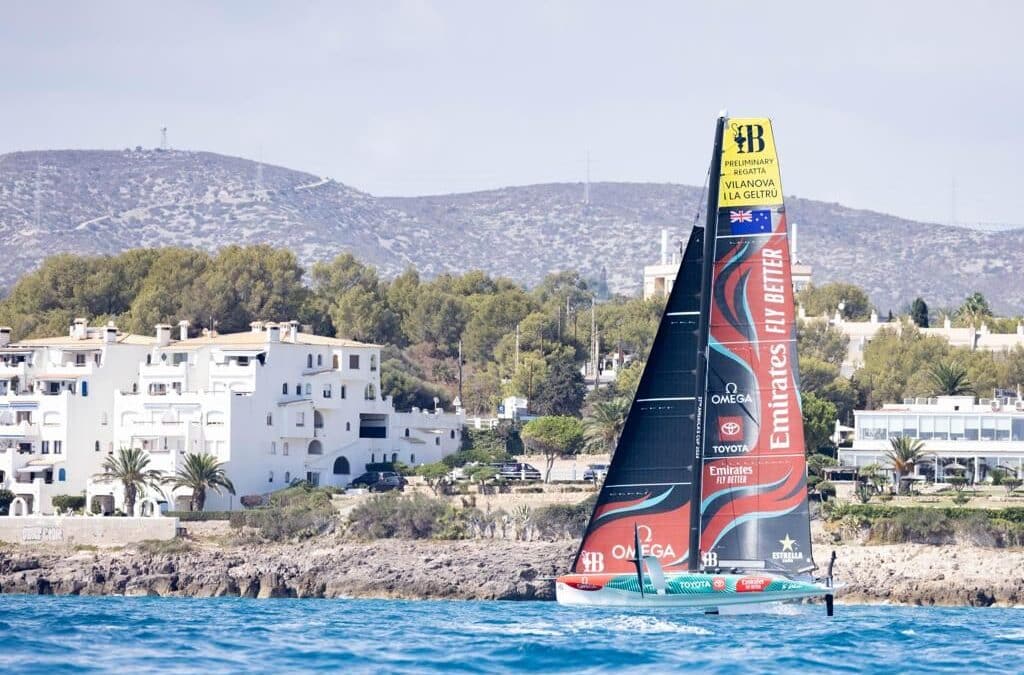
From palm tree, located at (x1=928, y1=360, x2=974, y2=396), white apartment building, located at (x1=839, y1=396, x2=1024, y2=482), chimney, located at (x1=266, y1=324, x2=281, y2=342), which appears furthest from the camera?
palm tree, located at (x1=928, y1=360, x2=974, y2=396)

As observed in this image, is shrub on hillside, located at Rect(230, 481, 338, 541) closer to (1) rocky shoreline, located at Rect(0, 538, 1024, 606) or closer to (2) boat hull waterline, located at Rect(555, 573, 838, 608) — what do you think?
(1) rocky shoreline, located at Rect(0, 538, 1024, 606)

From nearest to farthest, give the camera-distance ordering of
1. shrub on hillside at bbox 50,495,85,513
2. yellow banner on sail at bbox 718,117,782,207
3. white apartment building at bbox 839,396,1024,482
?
yellow banner on sail at bbox 718,117,782,207
shrub on hillside at bbox 50,495,85,513
white apartment building at bbox 839,396,1024,482

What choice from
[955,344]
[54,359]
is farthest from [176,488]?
[955,344]

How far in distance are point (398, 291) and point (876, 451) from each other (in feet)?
137

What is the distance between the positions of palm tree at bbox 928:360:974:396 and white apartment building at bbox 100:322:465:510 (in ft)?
72.6

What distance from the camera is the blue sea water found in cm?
3700

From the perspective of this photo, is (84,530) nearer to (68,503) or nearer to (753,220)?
(68,503)

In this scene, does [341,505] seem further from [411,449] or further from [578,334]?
[578,334]

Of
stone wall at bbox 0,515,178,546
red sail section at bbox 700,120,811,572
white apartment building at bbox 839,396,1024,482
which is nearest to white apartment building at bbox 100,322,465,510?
stone wall at bbox 0,515,178,546

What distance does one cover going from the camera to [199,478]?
243 feet

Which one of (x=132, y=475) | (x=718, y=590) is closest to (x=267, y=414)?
(x=132, y=475)

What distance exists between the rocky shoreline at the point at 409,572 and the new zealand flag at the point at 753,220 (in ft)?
76.0

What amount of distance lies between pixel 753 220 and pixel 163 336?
45.9 m

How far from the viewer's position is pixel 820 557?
215 feet
